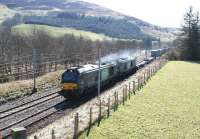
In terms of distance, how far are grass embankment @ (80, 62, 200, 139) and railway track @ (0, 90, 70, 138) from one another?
497 cm

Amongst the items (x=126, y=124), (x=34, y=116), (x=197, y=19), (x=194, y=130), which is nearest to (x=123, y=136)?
(x=126, y=124)

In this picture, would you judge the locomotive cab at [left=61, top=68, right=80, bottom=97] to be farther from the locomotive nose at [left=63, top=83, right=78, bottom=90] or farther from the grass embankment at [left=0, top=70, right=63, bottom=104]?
the grass embankment at [left=0, top=70, right=63, bottom=104]

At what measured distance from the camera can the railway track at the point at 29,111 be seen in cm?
2361

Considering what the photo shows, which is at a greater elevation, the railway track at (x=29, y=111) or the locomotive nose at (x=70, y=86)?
the locomotive nose at (x=70, y=86)

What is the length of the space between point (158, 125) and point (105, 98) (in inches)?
443

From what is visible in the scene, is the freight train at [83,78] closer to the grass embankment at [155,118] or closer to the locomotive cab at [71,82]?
the locomotive cab at [71,82]

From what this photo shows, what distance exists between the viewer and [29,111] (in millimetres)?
27422

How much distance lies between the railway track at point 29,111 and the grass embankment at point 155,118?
16.3ft

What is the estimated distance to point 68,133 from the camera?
21016 millimetres

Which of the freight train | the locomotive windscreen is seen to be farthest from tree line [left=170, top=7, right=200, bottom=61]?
the locomotive windscreen

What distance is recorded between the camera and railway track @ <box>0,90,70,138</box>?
77.5 ft

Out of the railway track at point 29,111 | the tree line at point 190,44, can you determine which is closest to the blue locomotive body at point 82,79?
the railway track at point 29,111

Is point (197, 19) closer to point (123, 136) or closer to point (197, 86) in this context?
point (197, 86)

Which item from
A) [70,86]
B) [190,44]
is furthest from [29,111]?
[190,44]
